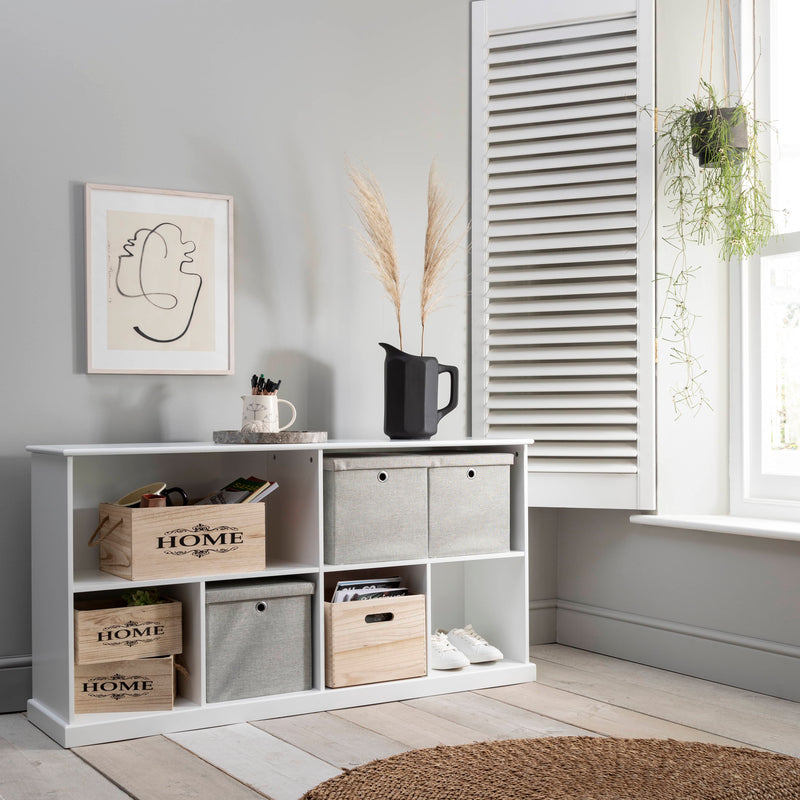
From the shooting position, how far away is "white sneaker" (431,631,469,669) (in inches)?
112

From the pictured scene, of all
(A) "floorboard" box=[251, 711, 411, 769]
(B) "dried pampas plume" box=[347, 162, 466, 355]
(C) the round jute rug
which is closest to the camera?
(C) the round jute rug

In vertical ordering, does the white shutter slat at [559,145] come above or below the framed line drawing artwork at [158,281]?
above

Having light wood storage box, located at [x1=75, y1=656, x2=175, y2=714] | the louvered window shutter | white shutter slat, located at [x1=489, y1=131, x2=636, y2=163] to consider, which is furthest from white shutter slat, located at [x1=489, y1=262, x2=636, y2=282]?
light wood storage box, located at [x1=75, y1=656, x2=175, y2=714]

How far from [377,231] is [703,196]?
98cm

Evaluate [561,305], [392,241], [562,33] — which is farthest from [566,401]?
[562,33]

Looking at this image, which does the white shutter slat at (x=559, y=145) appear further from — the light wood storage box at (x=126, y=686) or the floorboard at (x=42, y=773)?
the floorboard at (x=42, y=773)

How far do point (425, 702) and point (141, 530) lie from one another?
35.0 inches

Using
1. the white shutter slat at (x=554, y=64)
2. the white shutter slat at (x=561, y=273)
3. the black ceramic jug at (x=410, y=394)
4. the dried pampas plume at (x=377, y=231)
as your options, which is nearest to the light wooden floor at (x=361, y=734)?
the black ceramic jug at (x=410, y=394)

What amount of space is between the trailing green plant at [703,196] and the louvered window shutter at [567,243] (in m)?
0.08

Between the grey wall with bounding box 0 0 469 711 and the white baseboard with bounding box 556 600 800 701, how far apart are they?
0.78 meters

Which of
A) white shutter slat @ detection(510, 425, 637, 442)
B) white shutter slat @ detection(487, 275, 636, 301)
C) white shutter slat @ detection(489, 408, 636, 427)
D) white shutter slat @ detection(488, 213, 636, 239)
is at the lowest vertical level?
white shutter slat @ detection(510, 425, 637, 442)

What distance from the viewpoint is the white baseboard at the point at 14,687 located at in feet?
8.61

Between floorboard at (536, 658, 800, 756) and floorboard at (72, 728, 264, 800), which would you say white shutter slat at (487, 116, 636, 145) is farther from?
floorboard at (72, 728, 264, 800)

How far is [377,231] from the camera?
294 cm
